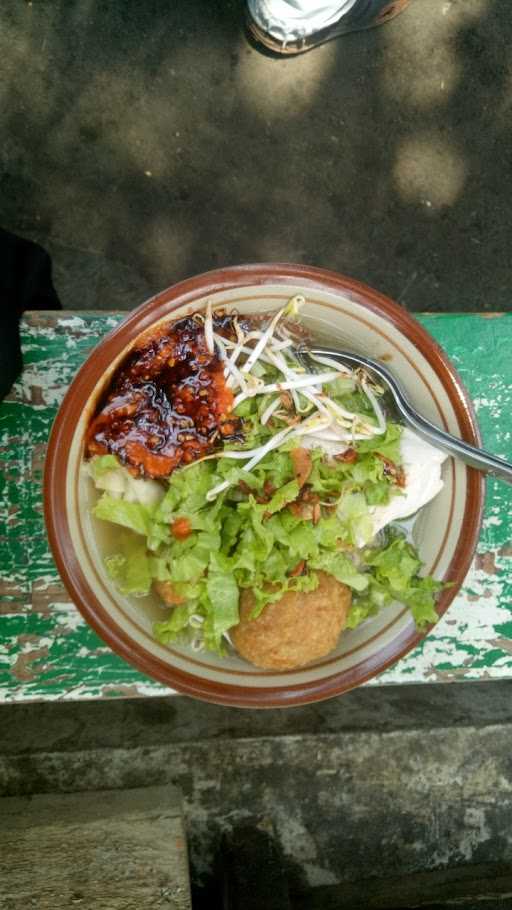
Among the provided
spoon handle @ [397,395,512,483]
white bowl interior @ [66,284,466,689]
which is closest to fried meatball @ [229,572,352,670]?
white bowl interior @ [66,284,466,689]

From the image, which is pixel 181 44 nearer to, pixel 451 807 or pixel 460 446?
pixel 460 446

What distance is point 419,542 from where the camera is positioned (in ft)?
6.05

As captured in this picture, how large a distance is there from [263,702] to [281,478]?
0.50 meters

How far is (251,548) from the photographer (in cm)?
175

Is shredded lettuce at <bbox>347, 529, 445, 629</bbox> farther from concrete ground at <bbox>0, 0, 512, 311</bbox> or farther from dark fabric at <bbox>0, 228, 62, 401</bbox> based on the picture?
concrete ground at <bbox>0, 0, 512, 311</bbox>

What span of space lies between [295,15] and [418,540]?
2181mm

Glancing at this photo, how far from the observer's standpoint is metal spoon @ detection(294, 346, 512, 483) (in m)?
1.67

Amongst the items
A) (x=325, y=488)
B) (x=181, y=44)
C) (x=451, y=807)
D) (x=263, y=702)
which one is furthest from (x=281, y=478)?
(x=181, y=44)

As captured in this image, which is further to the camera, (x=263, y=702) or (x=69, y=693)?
(x=69, y=693)

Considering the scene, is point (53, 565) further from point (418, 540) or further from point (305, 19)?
point (305, 19)

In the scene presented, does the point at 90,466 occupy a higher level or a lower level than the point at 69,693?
higher

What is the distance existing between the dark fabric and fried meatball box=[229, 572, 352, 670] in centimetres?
82

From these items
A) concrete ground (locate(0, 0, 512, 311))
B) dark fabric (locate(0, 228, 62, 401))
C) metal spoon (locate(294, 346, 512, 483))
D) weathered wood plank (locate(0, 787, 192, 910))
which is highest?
concrete ground (locate(0, 0, 512, 311))

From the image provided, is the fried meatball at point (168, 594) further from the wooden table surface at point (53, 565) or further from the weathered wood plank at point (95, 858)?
the weathered wood plank at point (95, 858)
